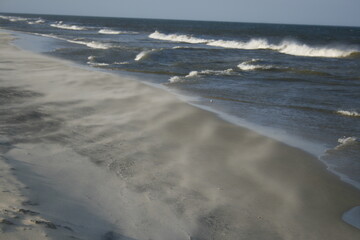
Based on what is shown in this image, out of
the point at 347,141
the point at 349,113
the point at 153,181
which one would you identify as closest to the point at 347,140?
the point at 347,141

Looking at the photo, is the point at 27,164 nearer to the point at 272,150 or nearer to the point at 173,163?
the point at 173,163

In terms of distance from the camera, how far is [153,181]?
14.3ft

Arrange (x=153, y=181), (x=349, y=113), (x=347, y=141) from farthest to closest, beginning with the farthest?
(x=349, y=113)
(x=347, y=141)
(x=153, y=181)

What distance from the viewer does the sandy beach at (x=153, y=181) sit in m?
3.24

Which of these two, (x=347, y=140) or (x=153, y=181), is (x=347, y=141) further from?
(x=153, y=181)

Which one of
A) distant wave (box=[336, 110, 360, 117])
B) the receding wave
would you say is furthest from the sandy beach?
distant wave (box=[336, 110, 360, 117])

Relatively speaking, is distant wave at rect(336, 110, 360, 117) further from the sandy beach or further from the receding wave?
the sandy beach

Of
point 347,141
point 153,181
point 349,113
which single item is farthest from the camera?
point 349,113

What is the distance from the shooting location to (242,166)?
5.07 metres

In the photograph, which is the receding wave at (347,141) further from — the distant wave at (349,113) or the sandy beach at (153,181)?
the distant wave at (349,113)

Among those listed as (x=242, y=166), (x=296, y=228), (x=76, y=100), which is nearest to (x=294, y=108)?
(x=242, y=166)

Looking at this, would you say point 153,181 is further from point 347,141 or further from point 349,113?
point 349,113

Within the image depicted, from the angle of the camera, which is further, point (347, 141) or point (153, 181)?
point (347, 141)

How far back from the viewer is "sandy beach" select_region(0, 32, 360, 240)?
3.24 meters
